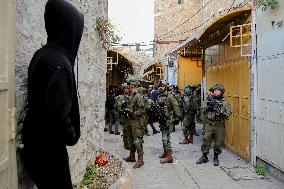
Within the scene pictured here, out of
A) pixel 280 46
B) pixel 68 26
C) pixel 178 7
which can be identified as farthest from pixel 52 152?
pixel 178 7

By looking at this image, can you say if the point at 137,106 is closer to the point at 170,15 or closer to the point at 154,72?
the point at 154,72

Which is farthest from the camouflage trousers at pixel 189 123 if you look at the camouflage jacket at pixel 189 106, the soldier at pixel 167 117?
the soldier at pixel 167 117

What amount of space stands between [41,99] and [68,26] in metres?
0.55

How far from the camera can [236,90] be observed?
31.7 ft

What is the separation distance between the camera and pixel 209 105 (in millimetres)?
8586

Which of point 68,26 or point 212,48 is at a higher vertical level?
point 212,48

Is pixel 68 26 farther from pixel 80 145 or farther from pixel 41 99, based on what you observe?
→ pixel 80 145

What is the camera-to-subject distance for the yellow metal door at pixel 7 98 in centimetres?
241

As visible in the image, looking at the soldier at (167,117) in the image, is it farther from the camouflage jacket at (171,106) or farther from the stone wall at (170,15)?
the stone wall at (170,15)

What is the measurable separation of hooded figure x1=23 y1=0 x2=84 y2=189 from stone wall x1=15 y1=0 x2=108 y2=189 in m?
0.17

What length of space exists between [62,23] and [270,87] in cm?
566

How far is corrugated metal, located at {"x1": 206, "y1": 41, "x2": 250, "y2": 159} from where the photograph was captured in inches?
Result: 347

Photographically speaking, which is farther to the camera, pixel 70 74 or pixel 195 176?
pixel 195 176

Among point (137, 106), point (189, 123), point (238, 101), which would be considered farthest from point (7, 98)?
point (189, 123)
